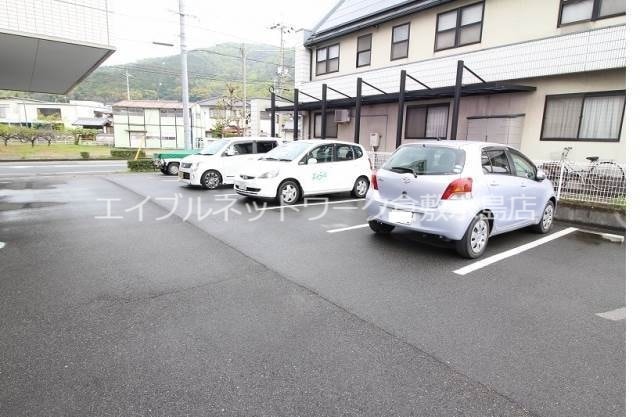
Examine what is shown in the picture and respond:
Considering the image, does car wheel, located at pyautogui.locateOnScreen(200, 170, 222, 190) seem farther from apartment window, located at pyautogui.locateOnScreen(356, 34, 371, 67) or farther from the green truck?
apartment window, located at pyautogui.locateOnScreen(356, 34, 371, 67)

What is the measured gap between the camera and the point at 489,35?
11.1 meters

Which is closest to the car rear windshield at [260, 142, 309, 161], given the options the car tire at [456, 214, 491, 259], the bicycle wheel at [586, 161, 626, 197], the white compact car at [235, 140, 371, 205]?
the white compact car at [235, 140, 371, 205]

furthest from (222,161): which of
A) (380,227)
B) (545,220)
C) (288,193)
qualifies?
(545,220)

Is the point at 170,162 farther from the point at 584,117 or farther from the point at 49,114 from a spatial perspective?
the point at 49,114

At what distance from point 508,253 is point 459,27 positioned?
30.6 feet

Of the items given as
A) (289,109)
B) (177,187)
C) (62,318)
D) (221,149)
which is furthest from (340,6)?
(62,318)

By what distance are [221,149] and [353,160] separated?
4.41 meters

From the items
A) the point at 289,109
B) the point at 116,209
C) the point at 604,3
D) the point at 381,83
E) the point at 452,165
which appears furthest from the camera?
the point at 289,109

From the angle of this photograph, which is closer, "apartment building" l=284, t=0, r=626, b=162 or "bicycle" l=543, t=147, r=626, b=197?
"bicycle" l=543, t=147, r=626, b=197

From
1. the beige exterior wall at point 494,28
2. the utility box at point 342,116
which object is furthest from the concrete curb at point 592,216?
the utility box at point 342,116

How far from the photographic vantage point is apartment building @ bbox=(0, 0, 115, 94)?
5.41 m

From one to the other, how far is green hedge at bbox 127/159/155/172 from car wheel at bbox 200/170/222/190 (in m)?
6.75

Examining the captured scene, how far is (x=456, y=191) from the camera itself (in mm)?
4758

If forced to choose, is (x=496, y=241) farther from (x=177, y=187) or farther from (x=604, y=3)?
(x=177, y=187)
